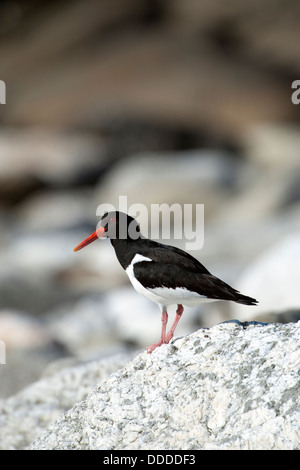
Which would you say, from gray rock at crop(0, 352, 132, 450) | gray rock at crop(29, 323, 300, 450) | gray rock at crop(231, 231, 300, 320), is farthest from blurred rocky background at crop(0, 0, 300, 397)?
gray rock at crop(29, 323, 300, 450)

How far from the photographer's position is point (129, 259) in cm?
540

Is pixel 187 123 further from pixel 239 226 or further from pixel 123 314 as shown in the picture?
pixel 123 314

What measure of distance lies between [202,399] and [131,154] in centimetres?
2656

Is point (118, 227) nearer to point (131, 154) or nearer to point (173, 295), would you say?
point (173, 295)

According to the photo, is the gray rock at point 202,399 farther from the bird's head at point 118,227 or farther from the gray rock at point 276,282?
the gray rock at point 276,282

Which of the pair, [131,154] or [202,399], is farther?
[131,154]

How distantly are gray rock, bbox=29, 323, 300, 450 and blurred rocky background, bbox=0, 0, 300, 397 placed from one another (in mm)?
2716

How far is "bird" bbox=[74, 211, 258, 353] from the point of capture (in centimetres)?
508

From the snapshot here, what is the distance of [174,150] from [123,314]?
1806 centimetres

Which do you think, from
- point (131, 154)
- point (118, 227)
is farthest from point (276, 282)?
point (131, 154)

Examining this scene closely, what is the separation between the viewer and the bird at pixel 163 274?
508 cm

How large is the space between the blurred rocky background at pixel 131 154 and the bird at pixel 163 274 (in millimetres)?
2236

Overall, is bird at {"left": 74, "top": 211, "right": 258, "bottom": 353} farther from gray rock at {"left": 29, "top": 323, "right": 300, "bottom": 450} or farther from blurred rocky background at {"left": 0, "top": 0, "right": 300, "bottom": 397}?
blurred rocky background at {"left": 0, "top": 0, "right": 300, "bottom": 397}

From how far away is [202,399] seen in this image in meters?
4.22
